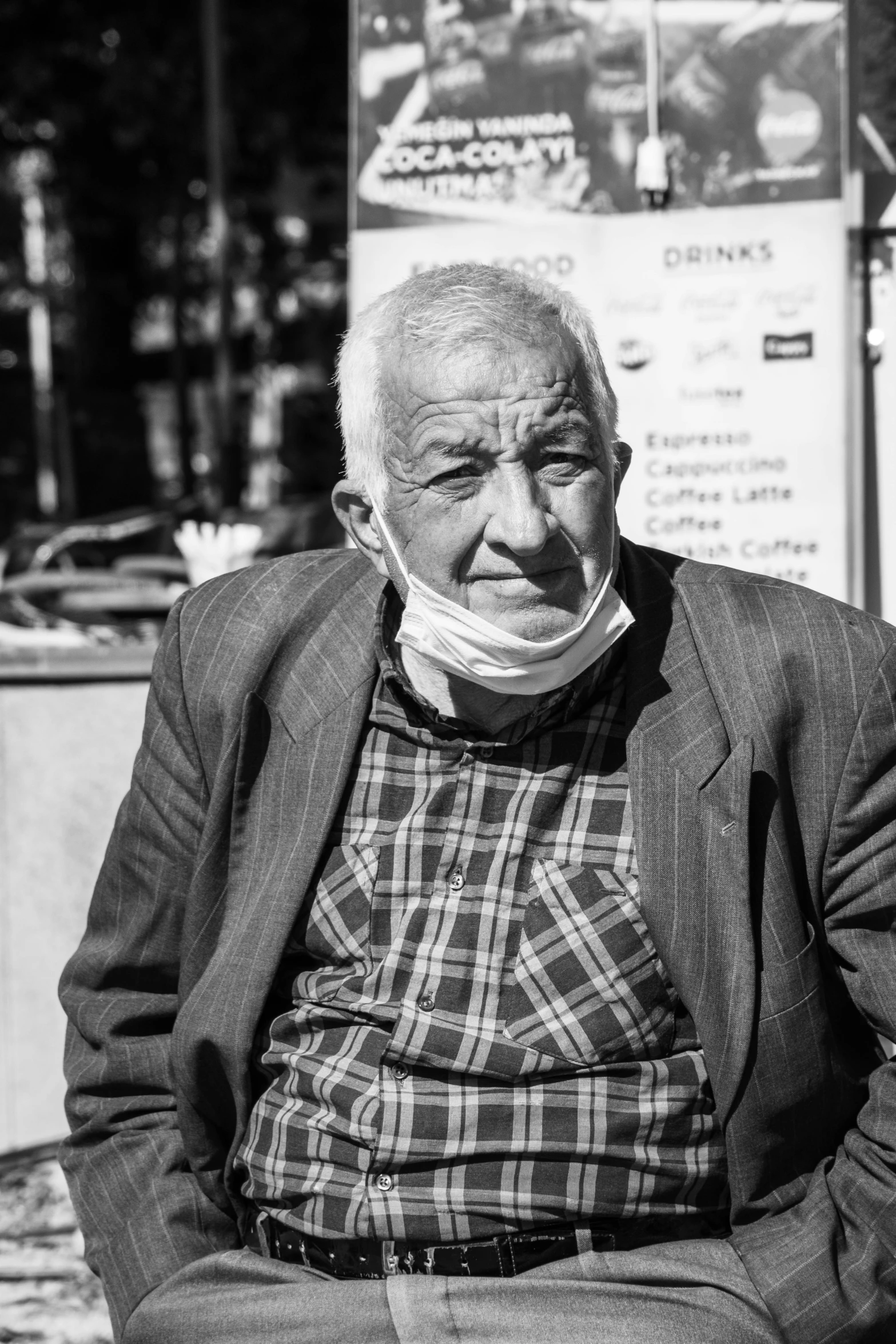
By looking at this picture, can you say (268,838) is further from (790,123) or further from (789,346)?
(790,123)

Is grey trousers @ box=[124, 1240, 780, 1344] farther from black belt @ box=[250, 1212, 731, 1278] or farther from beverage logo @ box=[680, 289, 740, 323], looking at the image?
beverage logo @ box=[680, 289, 740, 323]

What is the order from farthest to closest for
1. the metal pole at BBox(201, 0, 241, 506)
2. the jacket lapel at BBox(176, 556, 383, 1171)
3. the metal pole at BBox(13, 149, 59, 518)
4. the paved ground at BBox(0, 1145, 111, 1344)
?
the metal pole at BBox(13, 149, 59, 518), the metal pole at BBox(201, 0, 241, 506), the paved ground at BBox(0, 1145, 111, 1344), the jacket lapel at BBox(176, 556, 383, 1171)

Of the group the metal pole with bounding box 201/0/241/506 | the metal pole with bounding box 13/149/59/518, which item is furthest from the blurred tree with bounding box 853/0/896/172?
the metal pole with bounding box 13/149/59/518

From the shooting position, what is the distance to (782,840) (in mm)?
2055

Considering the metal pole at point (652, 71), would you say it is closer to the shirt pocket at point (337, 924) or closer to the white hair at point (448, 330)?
the white hair at point (448, 330)

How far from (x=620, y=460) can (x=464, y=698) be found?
0.41 m

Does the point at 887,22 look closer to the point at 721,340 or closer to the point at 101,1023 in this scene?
the point at 721,340

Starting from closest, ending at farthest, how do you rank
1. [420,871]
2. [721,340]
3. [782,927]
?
1. [782,927]
2. [420,871]
3. [721,340]

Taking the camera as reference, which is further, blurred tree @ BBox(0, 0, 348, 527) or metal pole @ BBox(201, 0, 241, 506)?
blurred tree @ BBox(0, 0, 348, 527)

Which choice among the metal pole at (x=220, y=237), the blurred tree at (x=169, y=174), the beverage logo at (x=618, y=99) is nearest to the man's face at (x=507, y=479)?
the beverage logo at (x=618, y=99)

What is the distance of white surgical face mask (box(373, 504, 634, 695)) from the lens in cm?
210

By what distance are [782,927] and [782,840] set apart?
111 millimetres

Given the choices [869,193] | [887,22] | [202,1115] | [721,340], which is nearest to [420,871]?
[202,1115]

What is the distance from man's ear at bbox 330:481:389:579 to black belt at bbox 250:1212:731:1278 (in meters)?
0.92
